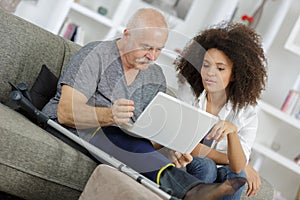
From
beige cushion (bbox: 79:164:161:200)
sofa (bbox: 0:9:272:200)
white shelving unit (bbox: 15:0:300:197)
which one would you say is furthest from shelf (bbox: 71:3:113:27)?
beige cushion (bbox: 79:164:161:200)

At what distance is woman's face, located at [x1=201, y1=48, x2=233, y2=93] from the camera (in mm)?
1772

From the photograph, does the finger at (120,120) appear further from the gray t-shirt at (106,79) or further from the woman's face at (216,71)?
the woman's face at (216,71)

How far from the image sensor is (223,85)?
1.81 meters

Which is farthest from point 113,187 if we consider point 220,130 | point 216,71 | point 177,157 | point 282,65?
point 282,65

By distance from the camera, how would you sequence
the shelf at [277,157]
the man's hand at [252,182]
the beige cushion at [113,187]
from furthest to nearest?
the shelf at [277,157] < the man's hand at [252,182] < the beige cushion at [113,187]

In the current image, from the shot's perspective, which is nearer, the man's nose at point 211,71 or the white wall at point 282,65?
the man's nose at point 211,71

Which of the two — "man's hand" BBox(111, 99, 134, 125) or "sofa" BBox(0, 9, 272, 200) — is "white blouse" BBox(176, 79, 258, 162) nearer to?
"man's hand" BBox(111, 99, 134, 125)

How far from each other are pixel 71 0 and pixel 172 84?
1958 mm

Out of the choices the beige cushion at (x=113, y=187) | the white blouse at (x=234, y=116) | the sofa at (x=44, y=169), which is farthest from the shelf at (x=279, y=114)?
the beige cushion at (x=113, y=187)

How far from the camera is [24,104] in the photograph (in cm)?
182

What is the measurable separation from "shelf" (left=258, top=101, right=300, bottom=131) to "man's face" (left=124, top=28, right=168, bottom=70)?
2.01 meters

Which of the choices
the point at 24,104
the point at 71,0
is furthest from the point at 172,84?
the point at 71,0

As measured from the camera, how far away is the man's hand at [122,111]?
5.44 feet

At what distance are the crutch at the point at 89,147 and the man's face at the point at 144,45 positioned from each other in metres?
0.30
